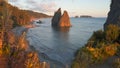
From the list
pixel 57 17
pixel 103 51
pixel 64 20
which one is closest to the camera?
pixel 103 51

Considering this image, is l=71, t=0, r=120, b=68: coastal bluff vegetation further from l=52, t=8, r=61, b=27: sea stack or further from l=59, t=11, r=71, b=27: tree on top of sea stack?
l=52, t=8, r=61, b=27: sea stack

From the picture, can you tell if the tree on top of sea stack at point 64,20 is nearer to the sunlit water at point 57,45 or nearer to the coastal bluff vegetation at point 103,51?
the sunlit water at point 57,45

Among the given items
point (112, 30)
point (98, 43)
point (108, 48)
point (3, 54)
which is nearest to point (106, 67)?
point (108, 48)

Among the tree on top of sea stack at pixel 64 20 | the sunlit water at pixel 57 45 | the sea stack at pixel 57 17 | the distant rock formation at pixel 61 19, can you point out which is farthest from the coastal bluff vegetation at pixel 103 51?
the sea stack at pixel 57 17

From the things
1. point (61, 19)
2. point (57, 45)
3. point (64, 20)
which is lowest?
point (57, 45)

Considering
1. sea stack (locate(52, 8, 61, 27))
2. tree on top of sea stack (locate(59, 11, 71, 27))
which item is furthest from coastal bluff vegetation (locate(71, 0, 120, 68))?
sea stack (locate(52, 8, 61, 27))

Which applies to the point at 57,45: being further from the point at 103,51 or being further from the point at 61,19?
the point at 61,19

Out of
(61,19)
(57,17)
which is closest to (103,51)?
(61,19)

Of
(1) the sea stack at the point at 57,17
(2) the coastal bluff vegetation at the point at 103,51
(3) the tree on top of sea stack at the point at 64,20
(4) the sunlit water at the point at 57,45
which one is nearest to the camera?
(2) the coastal bluff vegetation at the point at 103,51

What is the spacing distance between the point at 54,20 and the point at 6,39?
456ft

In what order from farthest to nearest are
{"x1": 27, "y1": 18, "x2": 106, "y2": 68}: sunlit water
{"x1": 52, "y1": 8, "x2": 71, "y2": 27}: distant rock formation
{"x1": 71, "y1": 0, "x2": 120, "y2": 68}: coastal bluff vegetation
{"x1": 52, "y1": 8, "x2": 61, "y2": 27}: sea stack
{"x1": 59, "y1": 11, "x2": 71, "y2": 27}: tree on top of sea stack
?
1. {"x1": 52, "y1": 8, "x2": 61, "y2": 27}: sea stack
2. {"x1": 52, "y1": 8, "x2": 71, "y2": 27}: distant rock formation
3. {"x1": 59, "y1": 11, "x2": 71, "y2": 27}: tree on top of sea stack
4. {"x1": 27, "y1": 18, "x2": 106, "y2": 68}: sunlit water
5. {"x1": 71, "y1": 0, "x2": 120, "y2": 68}: coastal bluff vegetation

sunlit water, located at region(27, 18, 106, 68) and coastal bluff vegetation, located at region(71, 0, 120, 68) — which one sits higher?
coastal bluff vegetation, located at region(71, 0, 120, 68)

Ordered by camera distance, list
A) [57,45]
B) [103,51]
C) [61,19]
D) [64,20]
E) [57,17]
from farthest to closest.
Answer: [57,17] < [64,20] < [61,19] < [57,45] < [103,51]

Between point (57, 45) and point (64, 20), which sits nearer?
point (57, 45)
